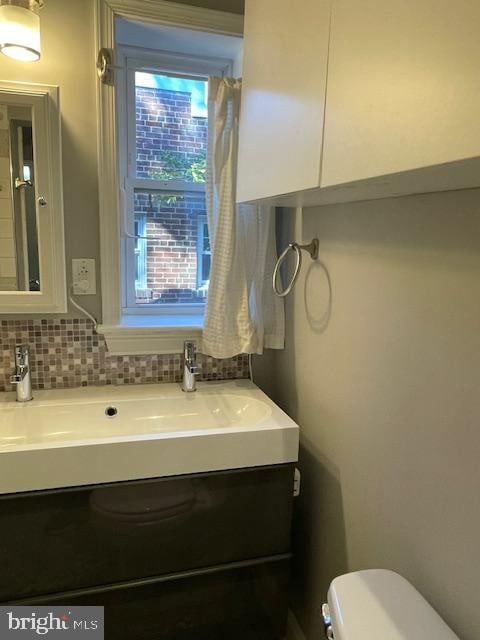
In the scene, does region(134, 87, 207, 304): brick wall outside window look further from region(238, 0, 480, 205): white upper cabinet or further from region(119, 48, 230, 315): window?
region(238, 0, 480, 205): white upper cabinet

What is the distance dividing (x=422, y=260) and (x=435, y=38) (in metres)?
0.47

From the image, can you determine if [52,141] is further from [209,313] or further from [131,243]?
[209,313]

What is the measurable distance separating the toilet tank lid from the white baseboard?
0.83 meters

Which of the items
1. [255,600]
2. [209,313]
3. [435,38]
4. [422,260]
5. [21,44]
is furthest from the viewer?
[209,313]

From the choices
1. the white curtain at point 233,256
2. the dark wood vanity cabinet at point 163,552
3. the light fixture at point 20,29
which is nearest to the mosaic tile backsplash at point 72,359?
the white curtain at point 233,256

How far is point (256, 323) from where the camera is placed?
66.3 inches

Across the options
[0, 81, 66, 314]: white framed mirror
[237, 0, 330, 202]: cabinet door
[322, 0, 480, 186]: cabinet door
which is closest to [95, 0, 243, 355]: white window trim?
[0, 81, 66, 314]: white framed mirror

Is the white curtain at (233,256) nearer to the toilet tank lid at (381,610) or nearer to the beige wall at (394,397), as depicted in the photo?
the beige wall at (394,397)

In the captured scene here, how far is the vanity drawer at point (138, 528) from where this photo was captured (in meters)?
1.21

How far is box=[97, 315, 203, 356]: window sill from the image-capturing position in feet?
5.40

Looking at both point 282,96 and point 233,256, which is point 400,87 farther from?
point 233,256

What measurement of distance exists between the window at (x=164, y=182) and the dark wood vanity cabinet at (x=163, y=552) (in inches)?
30.7

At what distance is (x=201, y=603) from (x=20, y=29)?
170cm

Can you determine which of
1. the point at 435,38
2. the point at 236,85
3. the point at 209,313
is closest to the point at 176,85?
the point at 236,85
